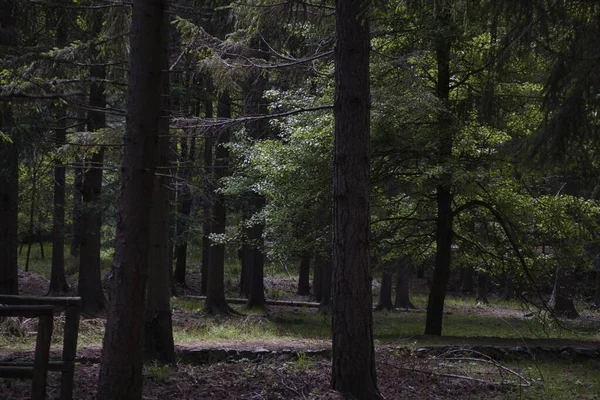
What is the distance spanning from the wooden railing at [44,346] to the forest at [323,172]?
302mm

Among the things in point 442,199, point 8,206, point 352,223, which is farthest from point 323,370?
point 8,206

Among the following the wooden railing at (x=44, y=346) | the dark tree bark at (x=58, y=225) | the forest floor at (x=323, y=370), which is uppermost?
the dark tree bark at (x=58, y=225)

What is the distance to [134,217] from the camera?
5.76 m

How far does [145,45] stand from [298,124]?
28.6 ft

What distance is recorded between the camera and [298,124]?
47.5ft

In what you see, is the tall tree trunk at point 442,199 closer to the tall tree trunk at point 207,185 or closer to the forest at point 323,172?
the forest at point 323,172

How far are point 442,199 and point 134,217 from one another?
9.50 m

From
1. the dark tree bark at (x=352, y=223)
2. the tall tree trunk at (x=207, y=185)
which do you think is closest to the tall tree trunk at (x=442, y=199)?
the tall tree trunk at (x=207, y=185)

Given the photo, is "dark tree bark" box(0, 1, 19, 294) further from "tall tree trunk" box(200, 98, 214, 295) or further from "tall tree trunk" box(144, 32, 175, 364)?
"tall tree trunk" box(144, 32, 175, 364)

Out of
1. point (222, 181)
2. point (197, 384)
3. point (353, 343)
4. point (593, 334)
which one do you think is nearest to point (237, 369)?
point (197, 384)

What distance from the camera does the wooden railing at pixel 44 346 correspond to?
17.8 feet

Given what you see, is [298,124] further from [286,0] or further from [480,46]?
[286,0]

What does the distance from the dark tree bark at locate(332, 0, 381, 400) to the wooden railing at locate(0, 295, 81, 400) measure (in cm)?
285

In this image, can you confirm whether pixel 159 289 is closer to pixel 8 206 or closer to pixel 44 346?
pixel 44 346
